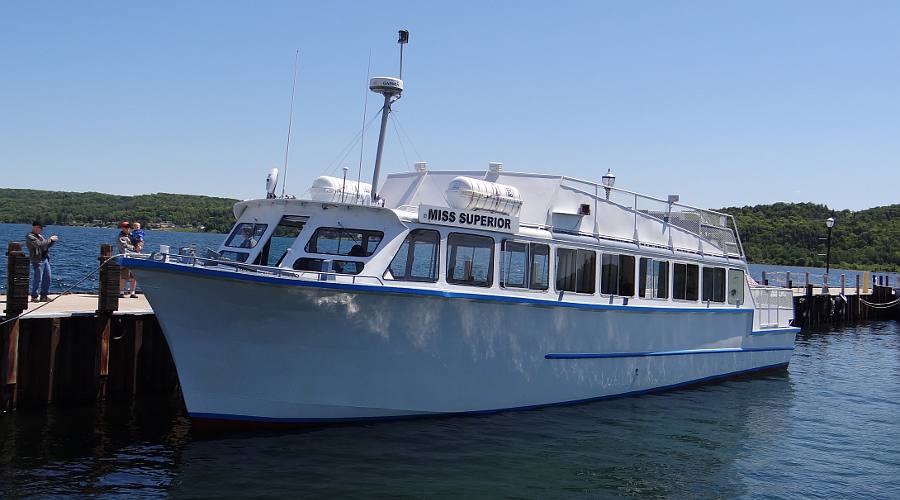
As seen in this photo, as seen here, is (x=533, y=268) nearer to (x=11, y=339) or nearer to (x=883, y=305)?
(x=11, y=339)

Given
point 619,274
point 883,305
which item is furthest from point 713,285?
point 883,305

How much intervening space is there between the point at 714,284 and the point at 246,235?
10426 mm

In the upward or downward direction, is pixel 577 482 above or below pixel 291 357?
below

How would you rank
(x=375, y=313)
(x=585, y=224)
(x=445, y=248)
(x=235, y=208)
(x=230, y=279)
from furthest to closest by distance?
(x=585, y=224) → (x=235, y=208) → (x=445, y=248) → (x=375, y=313) → (x=230, y=279)

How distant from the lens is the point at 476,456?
10.8 meters

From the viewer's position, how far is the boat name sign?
464 inches

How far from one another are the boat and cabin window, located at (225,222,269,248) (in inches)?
1.9

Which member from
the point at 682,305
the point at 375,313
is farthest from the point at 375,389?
the point at 682,305

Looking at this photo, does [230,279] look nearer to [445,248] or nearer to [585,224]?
[445,248]

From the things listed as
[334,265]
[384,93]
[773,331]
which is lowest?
[773,331]

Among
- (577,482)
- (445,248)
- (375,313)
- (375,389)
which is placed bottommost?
(577,482)

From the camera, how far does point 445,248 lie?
11.9m

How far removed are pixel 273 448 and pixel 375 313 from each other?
90.8 inches

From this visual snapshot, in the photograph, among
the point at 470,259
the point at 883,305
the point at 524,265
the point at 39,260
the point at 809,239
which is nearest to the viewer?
the point at 470,259
